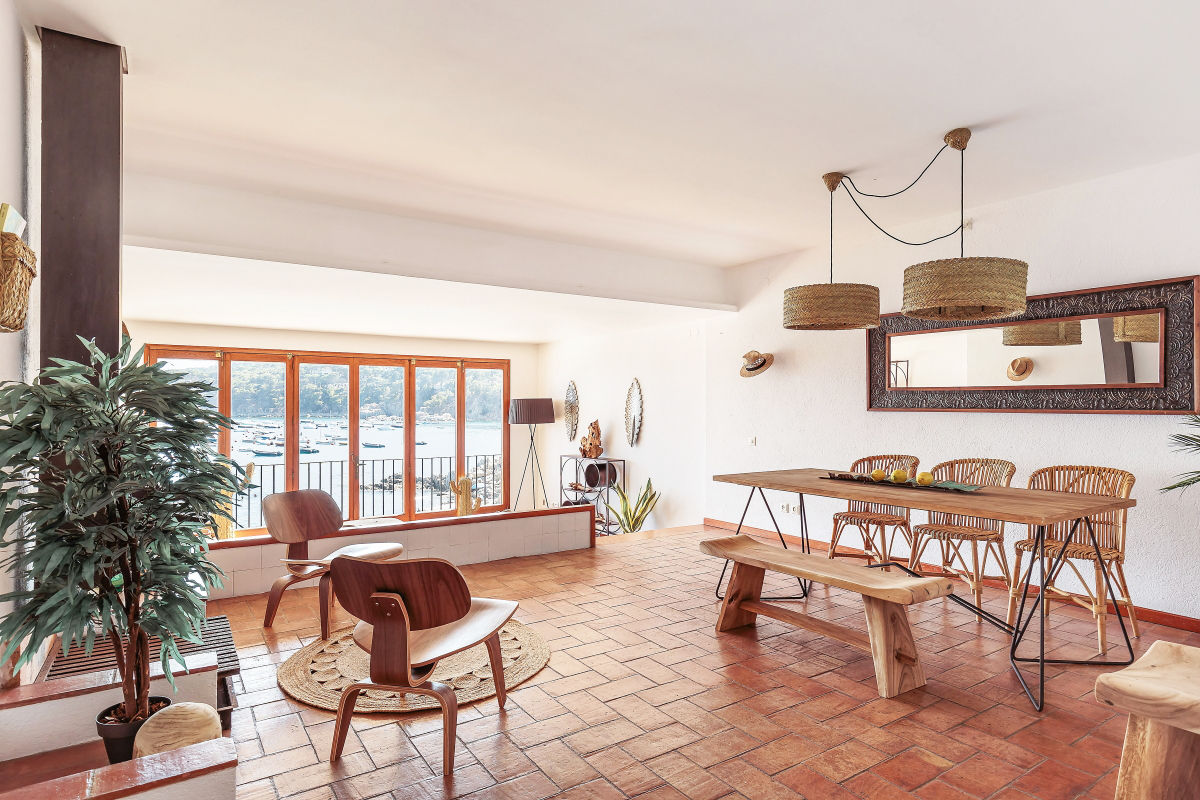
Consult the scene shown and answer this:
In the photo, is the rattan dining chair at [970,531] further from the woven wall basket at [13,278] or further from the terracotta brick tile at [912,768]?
the woven wall basket at [13,278]

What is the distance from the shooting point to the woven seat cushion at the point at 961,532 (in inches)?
155

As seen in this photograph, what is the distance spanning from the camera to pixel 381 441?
29.9 feet

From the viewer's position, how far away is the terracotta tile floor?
225 centimetres

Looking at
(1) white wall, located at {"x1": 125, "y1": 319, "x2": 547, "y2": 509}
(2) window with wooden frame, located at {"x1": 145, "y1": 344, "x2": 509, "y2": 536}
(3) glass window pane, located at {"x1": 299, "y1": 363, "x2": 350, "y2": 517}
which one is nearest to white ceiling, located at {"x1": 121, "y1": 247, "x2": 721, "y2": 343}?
(1) white wall, located at {"x1": 125, "y1": 319, "x2": 547, "y2": 509}

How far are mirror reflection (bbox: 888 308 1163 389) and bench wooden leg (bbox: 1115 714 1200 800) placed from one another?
2898 mm

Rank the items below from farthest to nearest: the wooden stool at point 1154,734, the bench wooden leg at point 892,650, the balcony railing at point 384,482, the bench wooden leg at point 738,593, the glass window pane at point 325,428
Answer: the glass window pane at point 325,428 → the balcony railing at point 384,482 → the bench wooden leg at point 738,593 → the bench wooden leg at point 892,650 → the wooden stool at point 1154,734

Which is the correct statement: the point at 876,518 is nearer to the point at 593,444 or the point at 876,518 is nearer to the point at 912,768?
the point at 912,768

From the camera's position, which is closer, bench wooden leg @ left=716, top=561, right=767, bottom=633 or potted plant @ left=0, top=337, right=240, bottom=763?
potted plant @ left=0, top=337, right=240, bottom=763

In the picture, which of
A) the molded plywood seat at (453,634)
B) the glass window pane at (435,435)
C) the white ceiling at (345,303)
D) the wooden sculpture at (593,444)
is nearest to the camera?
the molded plywood seat at (453,634)

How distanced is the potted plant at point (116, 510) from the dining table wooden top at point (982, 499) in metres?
2.88

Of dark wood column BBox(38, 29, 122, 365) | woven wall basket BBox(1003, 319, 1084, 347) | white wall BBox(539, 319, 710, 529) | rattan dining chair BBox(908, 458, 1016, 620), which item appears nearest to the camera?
dark wood column BBox(38, 29, 122, 365)

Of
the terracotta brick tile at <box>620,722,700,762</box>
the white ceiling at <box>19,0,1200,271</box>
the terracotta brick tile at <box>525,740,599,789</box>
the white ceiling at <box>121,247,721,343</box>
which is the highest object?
the white ceiling at <box>19,0,1200,271</box>

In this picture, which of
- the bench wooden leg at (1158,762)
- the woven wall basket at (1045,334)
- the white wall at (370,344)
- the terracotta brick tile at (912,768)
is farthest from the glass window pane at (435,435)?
the bench wooden leg at (1158,762)

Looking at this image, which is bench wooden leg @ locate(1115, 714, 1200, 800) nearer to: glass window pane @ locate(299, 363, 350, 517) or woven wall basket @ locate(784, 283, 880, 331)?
woven wall basket @ locate(784, 283, 880, 331)
